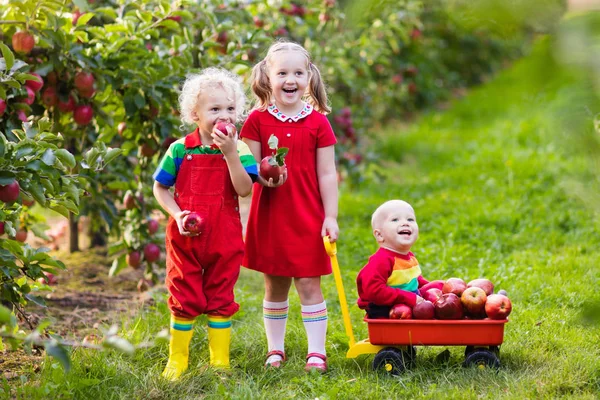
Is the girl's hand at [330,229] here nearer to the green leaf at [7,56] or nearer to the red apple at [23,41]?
the green leaf at [7,56]

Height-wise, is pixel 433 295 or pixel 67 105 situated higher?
pixel 67 105

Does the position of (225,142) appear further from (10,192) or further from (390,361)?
(390,361)

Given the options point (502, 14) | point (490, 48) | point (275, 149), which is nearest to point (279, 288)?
point (275, 149)

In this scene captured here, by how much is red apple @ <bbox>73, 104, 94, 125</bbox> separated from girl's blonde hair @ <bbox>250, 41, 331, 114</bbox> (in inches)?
33.7

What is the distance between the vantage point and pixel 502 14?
691 millimetres

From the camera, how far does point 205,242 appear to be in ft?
9.14

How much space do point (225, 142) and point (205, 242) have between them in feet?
1.27

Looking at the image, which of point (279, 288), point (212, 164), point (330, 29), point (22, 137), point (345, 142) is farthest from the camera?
point (345, 142)

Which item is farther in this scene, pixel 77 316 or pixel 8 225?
pixel 77 316

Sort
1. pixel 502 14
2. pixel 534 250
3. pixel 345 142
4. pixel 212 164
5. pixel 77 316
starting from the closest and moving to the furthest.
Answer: pixel 502 14 < pixel 212 164 < pixel 77 316 < pixel 534 250 < pixel 345 142

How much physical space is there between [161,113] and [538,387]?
2.10m

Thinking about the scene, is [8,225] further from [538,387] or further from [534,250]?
[534,250]

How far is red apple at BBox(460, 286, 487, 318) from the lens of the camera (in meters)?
2.72

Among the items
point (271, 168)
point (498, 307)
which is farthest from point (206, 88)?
point (498, 307)
